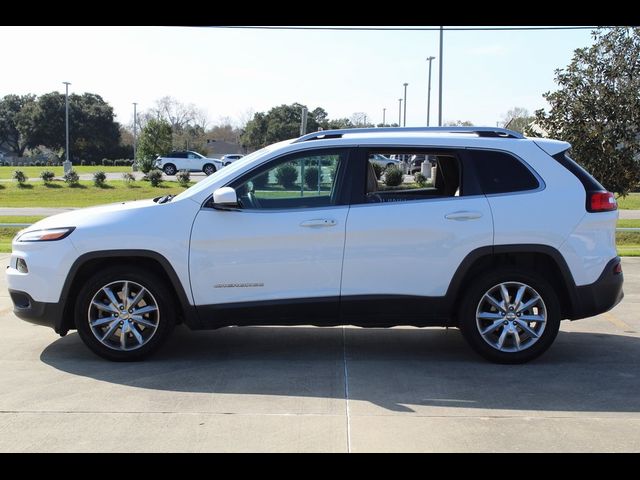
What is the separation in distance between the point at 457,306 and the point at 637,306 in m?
3.48

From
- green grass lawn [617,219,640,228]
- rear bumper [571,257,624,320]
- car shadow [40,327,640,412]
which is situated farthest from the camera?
green grass lawn [617,219,640,228]

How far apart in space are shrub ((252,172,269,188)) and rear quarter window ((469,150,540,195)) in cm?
176

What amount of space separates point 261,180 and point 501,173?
203 centimetres

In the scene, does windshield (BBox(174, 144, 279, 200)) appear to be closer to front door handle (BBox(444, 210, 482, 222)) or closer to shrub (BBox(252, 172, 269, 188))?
shrub (BBox(252, 172, 269, 188))

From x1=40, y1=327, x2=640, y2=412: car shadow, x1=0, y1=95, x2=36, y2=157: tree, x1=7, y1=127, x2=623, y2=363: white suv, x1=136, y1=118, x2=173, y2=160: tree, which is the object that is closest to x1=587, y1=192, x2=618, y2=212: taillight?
x1=7, y1=127, x2=623, y2=363: white suv

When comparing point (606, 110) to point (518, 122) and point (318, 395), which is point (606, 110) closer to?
point (318, 395)

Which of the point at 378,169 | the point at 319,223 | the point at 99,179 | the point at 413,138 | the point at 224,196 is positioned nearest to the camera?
the point at 224,196

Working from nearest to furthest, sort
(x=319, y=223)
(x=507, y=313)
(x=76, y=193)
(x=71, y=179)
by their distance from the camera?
1. (x=319, y=223)
2. (x=507, y=313)
3. (x=76, y=193)
4. (x=71, y=179)

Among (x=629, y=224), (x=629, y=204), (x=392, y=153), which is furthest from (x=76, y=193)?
(x=392, y=153)

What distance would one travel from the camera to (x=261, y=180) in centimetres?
627

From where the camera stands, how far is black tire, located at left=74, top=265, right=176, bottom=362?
6125 millimetres

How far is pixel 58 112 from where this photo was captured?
3302 inches

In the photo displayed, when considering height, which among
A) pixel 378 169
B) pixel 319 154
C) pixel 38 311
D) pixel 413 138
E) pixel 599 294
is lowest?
pixel 38 311
